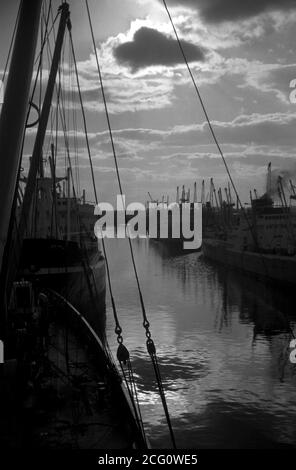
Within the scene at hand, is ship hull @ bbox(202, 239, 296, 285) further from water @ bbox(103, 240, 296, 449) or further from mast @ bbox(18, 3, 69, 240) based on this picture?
mast @ bbox(18, 3, 69, 240)

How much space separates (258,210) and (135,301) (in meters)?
43.2

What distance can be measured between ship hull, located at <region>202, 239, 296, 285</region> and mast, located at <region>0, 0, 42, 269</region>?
29855mm

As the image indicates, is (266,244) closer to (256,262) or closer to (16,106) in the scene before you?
(256,262)

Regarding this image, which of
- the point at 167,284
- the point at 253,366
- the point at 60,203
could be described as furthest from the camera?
the point at 60,203

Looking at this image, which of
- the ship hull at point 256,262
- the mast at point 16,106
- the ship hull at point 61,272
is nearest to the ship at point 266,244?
the ship hull at point 256,262

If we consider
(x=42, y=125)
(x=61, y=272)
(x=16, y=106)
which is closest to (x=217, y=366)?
(x=61, y=272)

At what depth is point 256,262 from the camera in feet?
222

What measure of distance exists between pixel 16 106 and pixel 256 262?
6372 cm

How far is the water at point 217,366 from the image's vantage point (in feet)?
59.2

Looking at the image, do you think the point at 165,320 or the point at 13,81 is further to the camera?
the point at 165,320

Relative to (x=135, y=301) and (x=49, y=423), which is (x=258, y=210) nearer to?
(x=135, y=301)

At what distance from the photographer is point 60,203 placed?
70.7 m

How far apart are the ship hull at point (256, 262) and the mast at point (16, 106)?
29.9 m
